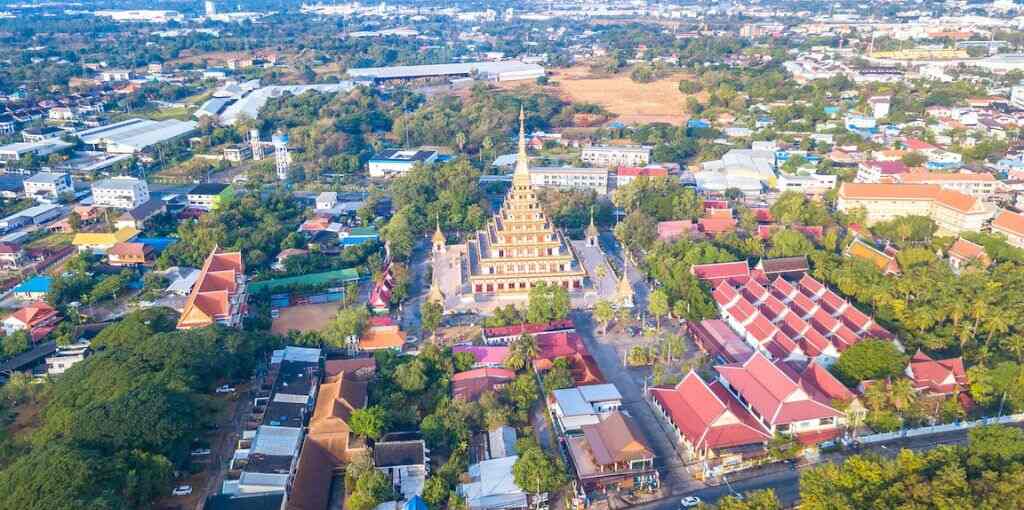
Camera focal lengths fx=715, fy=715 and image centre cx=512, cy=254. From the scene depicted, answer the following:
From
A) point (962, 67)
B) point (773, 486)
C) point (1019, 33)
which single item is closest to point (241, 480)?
point (773, 486)

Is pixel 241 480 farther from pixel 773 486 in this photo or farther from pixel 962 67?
pixel 962 67

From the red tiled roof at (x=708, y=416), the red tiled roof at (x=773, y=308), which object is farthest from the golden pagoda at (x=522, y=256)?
the red tiled roof at (x=708, y=416)

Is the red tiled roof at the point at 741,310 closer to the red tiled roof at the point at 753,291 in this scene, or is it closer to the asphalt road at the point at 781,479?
the red tiled roof at the point at 753,291

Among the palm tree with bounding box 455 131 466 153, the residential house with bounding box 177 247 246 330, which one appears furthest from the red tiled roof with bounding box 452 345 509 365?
the palm tree with bounding box 455 131 466 153

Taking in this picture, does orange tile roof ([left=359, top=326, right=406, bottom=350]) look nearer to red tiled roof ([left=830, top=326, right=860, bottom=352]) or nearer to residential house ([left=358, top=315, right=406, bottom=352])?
residential house ([left=358, top=315, right=406, bottom=352])

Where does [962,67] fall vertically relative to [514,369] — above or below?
above

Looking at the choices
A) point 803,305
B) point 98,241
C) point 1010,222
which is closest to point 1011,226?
point 1010,222

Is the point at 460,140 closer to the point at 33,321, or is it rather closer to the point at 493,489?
the point at 33,321
